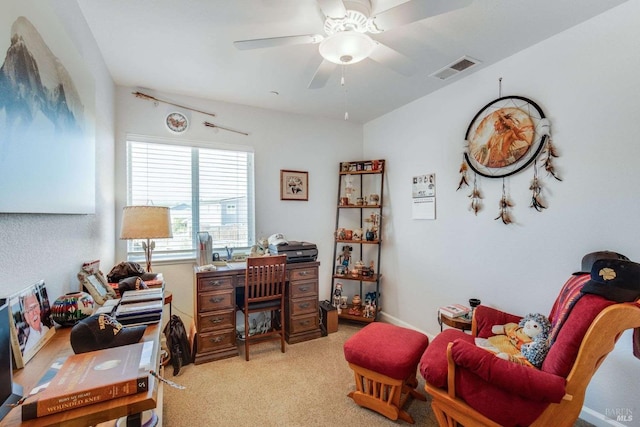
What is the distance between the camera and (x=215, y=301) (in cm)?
252

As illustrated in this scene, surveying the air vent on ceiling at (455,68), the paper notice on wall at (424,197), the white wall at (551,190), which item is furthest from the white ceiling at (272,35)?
the paper notice on wall at (424,197)

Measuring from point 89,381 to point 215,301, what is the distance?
1881mm

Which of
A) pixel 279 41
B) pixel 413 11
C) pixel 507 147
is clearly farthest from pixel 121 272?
pixel 507 147

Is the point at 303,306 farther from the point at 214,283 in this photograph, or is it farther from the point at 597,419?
the point at 597,419

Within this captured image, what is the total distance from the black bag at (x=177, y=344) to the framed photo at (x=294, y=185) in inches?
67.8

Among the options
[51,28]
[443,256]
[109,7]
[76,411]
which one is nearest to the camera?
[76,411]

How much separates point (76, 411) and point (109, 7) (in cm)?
208

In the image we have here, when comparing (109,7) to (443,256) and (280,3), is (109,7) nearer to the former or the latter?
(280,3)

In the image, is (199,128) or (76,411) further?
(199,128)

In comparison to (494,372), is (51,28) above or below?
above

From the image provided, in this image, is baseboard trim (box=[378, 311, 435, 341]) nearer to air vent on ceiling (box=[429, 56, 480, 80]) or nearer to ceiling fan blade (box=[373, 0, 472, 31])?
air vent on ceiling (box=[429, 56, 480, 80])

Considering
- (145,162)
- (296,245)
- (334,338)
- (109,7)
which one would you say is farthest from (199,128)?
(334,338)

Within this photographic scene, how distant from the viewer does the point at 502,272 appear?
7.26 ft

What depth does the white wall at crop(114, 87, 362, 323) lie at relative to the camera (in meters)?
2.70
